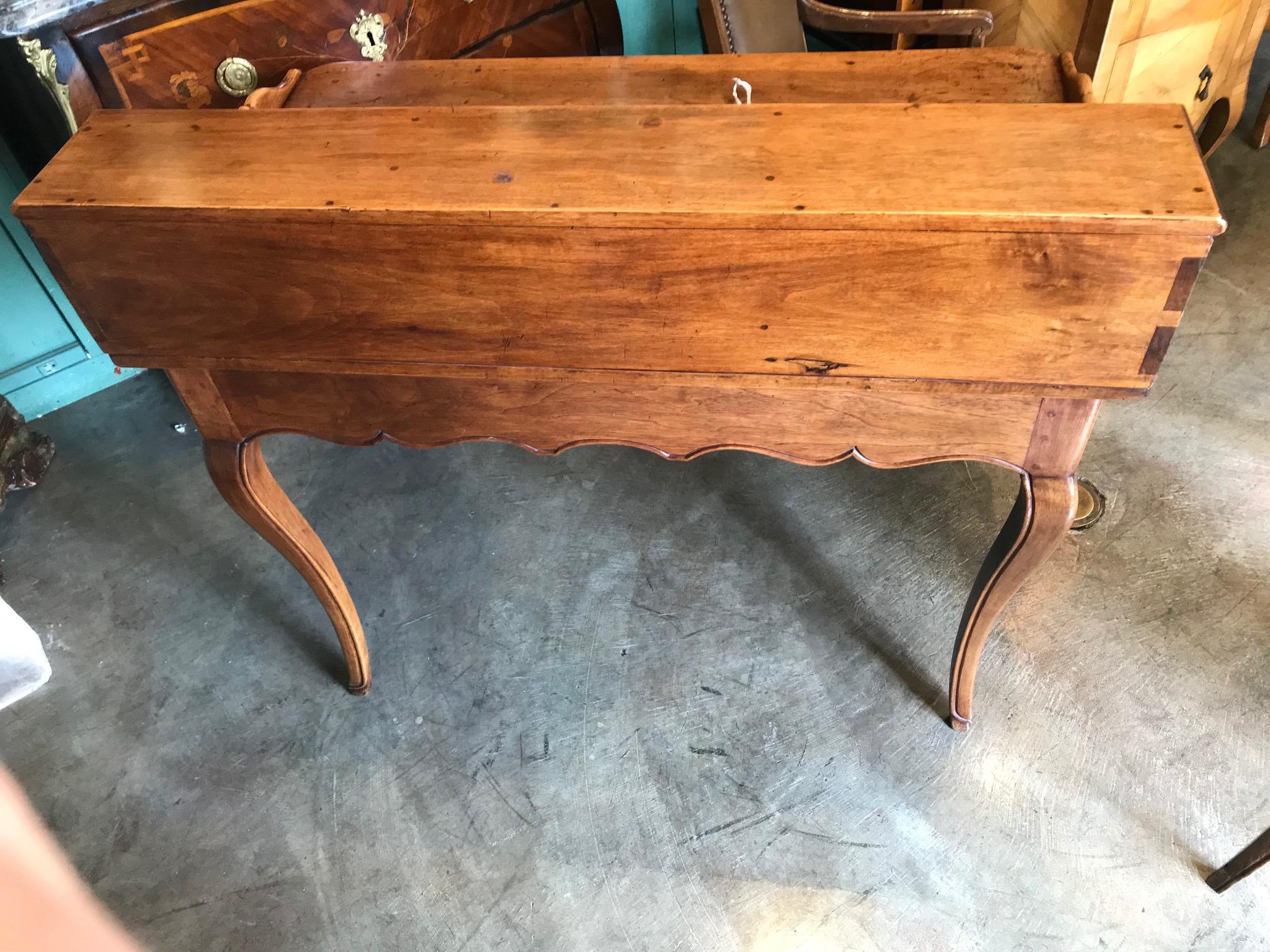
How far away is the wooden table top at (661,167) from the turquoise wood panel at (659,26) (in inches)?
65.8

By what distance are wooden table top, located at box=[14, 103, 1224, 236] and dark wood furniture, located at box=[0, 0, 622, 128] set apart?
422 mm

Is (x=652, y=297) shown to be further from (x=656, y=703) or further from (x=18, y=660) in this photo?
(x=18, y=660)

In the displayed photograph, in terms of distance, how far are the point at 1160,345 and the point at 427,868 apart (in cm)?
130

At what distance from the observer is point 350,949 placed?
4.76 ft

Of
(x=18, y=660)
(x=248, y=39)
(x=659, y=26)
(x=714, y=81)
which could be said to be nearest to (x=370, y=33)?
(x=248, y=39)

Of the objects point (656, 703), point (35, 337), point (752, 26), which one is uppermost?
point (752, 26)

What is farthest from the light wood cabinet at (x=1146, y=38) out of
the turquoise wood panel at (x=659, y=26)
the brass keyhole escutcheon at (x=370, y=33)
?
the brass keyhole escutcheon at (x=370, y=33)

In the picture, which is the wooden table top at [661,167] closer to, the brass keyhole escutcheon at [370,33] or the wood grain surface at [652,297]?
the wood grain surface at [652,297]

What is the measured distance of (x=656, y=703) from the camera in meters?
1.72

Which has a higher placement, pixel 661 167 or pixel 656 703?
pixel 661 167

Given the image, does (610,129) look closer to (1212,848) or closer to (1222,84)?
(1212,848)

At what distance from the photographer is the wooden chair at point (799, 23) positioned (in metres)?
1.79

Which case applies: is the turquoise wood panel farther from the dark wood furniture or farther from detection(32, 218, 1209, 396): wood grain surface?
detection(32, 218, 1209, 396): wood grain surface

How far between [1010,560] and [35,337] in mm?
2248
